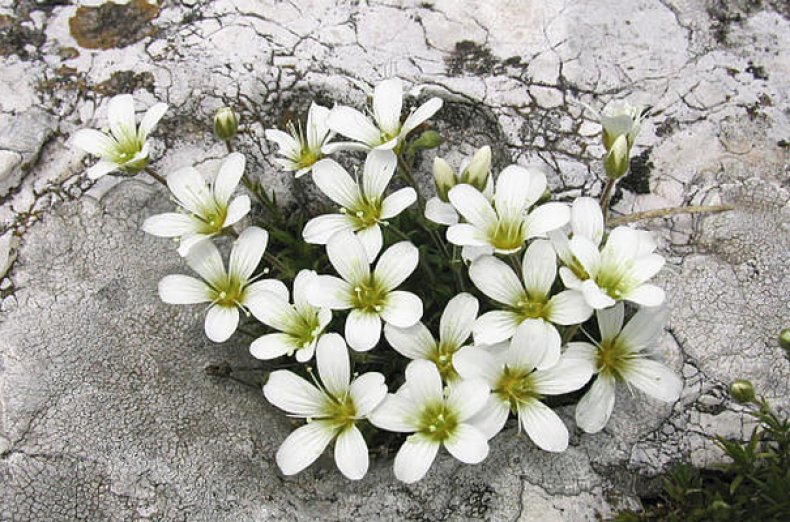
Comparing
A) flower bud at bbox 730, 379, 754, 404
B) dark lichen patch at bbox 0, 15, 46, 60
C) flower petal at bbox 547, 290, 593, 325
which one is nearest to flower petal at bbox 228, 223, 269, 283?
flower petal at bbox 547, 290, 593, 325

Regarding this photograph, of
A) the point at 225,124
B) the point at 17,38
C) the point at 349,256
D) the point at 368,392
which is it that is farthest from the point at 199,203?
the point at 17,38

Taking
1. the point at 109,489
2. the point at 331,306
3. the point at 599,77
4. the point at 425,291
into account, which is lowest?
the point at 109,489

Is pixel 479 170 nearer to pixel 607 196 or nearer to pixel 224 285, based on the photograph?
pixel 607 196

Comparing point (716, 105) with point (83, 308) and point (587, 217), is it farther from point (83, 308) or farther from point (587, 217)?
point (83, 308)

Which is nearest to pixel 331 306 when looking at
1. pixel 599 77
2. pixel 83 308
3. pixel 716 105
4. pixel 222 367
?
pixel 222 367

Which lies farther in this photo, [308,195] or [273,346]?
[308,195]

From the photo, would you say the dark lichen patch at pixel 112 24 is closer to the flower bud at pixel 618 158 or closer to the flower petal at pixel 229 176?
the flower petal at pixel 229 176
